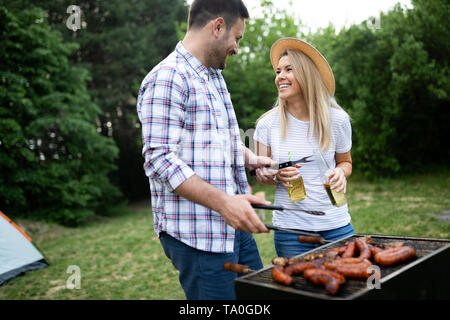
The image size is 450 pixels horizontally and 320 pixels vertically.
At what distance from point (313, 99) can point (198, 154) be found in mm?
1205

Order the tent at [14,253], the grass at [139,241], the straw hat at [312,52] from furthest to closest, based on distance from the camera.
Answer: the tent at [14,253] → the grass at [139,241] → the straw hat at [312,52]

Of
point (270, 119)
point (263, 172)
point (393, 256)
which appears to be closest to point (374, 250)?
point (393, 256)

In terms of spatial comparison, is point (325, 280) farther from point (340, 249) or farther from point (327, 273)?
point (340, 249)

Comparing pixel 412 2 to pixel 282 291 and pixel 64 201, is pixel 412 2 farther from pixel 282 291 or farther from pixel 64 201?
pixel 282 291

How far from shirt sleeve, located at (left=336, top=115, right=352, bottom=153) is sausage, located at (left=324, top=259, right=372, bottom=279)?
1.20m

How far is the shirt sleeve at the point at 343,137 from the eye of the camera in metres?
2.94

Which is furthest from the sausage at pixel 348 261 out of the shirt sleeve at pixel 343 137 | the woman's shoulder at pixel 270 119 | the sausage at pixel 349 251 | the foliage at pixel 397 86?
the foliage at pixel 397 86

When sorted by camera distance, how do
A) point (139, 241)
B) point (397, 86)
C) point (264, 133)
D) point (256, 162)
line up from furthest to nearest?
point (397, 86) → point (139, 241) → point (264, 133) → point (256, 162)

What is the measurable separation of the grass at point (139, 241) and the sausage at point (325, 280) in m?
4.08

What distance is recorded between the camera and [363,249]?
2.14 metres

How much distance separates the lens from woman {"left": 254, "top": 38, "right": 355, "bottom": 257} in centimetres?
277

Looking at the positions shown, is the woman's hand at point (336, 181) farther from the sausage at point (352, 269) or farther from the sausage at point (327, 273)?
the sausage at point (327, 273)
